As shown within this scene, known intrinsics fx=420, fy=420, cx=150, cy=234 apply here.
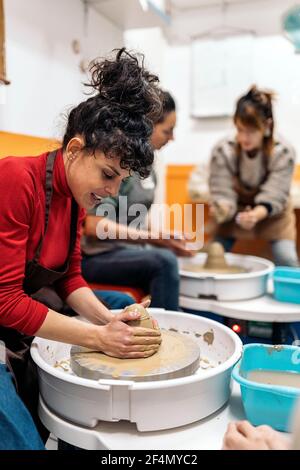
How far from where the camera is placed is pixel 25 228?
109 cm

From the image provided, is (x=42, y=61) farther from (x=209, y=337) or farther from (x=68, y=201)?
(x=209, y=337)

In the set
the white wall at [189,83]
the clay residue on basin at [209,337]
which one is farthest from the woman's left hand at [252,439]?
the white wall at [189,83]

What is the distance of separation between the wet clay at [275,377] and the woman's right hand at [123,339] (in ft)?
0.93

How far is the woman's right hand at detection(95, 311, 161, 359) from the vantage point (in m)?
1.04

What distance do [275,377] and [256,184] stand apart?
169cm

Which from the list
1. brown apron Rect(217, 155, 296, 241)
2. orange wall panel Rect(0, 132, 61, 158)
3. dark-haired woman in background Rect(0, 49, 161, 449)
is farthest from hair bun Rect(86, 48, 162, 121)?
brown apron Rect(217, 155, 296, 241)

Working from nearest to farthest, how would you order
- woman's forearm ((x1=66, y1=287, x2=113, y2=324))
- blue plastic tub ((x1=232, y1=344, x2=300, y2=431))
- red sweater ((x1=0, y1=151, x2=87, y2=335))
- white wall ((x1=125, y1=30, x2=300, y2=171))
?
blue plastic tub ((x1=232, y1=344, x2=300, y2=431)) < red sweater ((x1=0, y1=151, x2=87, y2=335)) < woman's forearm ((x1=66, y1=287, x2=113, y2=324)) < white wall ((x1=125, y1=30, x2=300, y2=171))

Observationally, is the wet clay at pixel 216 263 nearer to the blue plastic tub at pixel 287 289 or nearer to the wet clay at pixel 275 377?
the blue plastic tub at pixel 287 289

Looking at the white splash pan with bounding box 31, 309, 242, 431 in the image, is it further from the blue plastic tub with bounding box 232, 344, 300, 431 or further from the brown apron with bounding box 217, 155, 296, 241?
the brown apron with bounding box 217, 155, 296, 241

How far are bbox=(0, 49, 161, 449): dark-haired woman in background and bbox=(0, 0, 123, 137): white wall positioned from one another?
1.72 feet

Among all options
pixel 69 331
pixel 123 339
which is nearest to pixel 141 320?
pixel 123 339

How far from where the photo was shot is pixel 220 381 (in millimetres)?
969

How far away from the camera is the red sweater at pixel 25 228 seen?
3.36ft
